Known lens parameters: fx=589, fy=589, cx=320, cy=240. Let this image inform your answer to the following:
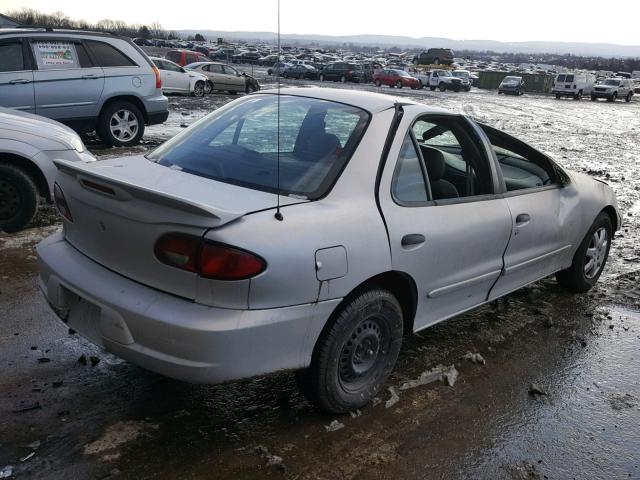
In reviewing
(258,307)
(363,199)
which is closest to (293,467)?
(258,307)

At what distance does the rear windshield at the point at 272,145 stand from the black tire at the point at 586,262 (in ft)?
8.81

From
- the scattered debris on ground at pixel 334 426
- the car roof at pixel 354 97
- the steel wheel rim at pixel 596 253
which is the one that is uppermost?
the car roof at pixel 354 97

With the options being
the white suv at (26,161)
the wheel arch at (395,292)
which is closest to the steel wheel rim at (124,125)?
the white suv at (26,161)

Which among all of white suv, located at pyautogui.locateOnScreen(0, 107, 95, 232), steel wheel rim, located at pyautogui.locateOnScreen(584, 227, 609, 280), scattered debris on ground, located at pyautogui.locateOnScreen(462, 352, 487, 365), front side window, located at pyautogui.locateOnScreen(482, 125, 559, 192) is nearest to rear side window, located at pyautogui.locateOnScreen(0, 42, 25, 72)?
white suv, located at pyautogui.locateOnScreen(0, 107, 95, 232)

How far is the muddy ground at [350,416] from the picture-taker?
108 inches

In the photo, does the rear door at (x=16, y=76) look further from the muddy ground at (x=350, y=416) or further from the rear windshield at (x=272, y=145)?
the rear windshield at (x=272, y=145)

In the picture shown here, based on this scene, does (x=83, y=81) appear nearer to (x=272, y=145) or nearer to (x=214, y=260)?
(x=272, y=145)

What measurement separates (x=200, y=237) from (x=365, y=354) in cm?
118

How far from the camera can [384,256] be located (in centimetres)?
297

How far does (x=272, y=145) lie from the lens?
11.1 feet

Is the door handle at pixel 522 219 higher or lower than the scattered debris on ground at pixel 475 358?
higher

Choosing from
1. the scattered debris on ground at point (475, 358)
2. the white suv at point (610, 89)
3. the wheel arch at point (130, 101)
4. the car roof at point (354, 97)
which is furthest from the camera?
the white suv at point (610, 89)

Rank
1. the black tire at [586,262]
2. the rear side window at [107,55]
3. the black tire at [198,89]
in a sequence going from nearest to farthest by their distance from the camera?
the black tire at [586,262], the rear side window at [107,55], the black tire at [198,89]

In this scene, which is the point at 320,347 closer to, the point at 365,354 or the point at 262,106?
the point at 365,354
